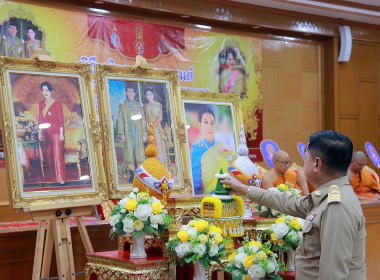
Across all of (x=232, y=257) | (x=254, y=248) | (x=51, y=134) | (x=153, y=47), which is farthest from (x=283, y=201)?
(x=153, y=47)

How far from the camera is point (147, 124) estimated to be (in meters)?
4.00

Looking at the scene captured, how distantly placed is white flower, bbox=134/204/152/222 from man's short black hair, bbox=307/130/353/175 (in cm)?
113

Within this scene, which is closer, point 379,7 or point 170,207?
point 170,207

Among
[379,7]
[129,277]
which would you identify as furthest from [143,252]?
[379,7]

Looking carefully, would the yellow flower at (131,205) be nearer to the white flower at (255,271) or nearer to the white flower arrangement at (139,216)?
the white flower arrangement at (139,216)

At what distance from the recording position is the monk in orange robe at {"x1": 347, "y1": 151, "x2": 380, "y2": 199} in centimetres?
679

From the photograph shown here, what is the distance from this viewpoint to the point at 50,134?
3613mm

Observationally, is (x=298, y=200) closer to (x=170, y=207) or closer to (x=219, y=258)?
(x=219, y=258)

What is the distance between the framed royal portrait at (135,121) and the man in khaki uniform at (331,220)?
72.8 inches

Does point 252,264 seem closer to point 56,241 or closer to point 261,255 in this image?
point 261,255

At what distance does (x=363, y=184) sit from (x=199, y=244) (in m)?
4.43

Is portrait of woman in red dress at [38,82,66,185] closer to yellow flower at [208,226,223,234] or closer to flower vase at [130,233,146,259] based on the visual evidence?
flower vase at [130,233,146,259]

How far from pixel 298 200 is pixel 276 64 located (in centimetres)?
664

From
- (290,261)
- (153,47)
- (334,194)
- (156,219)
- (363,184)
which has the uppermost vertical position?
(153,47)
